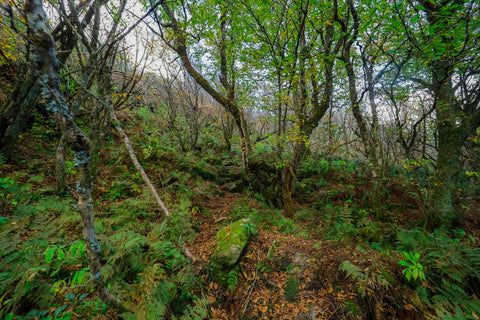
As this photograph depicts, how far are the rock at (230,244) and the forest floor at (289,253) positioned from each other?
0.62ft

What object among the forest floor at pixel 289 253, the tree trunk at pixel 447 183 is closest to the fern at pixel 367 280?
the forest floor at pixel 289 253

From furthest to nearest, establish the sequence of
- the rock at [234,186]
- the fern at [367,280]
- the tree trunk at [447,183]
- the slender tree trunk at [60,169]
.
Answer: the rock at [234,186] < the tree trunk at [447,183] < the slender tree trunk at [60,169] < the fern at [367,280]

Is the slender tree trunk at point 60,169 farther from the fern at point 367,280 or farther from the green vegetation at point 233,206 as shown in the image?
the fern at point 367,280

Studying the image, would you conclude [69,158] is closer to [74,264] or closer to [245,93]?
[74,264]

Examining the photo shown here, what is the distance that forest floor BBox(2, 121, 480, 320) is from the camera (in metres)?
2.65

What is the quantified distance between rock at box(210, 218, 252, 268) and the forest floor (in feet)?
0.62

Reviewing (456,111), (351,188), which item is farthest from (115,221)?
(456,111)

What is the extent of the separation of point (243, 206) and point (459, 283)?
5062 millimetres

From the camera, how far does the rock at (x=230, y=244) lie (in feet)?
11.1

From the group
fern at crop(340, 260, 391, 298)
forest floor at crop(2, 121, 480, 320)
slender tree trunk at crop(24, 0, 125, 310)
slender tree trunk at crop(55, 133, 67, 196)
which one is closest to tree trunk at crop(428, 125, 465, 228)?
forest floor at crop(2, 121, 480, 320)

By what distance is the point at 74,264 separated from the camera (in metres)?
2.77

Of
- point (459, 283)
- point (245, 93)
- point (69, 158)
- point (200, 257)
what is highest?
point (245, 93)

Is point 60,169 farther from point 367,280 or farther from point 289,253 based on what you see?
point 367,280

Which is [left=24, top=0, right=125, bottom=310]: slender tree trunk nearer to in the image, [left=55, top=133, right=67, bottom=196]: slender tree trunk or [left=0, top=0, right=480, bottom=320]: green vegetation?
[left=0, top=0, right=480, bottom=320]: green vegetation
